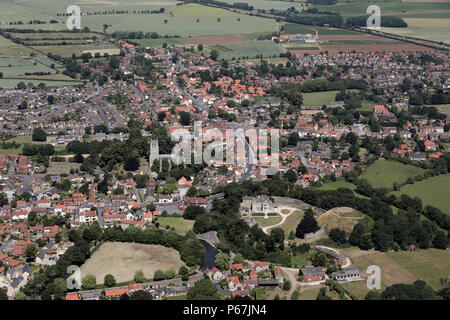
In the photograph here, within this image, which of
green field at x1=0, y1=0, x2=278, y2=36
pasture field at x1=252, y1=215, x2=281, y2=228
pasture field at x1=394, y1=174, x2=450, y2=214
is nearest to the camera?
pasture field at x1=252, y1=215, x2=281, y2=228

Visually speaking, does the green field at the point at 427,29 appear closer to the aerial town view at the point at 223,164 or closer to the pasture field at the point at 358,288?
the aerial town view at the point at 223,164

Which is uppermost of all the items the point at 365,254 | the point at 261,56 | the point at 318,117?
the point at 261,56

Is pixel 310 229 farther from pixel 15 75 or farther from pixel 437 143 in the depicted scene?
pixel 15 75

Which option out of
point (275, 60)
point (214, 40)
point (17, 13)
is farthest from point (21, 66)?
point (275, 60)

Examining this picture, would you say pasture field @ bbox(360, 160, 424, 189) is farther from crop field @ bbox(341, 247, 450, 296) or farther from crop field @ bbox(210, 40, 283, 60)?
crop field @ bbox(210, 40, 283, 60)

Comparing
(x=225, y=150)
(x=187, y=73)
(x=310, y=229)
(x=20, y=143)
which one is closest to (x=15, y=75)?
(x=187, y=73)

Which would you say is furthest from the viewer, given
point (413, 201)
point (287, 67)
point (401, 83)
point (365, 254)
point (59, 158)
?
point (287, 67)

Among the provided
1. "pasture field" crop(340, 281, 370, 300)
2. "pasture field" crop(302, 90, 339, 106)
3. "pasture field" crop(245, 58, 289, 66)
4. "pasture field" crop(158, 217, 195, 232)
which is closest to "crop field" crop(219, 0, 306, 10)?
"pasture field" crop(245, 58, 289, 66)
